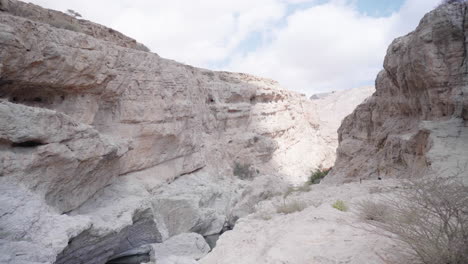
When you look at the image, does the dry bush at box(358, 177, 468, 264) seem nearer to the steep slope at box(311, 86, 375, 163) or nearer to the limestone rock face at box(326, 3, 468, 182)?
the limestone rock face at box(326, 3, 468, 182)

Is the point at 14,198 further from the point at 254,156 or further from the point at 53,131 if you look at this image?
the point at 254,156

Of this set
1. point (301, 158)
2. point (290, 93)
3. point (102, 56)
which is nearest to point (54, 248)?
point (102, 56)

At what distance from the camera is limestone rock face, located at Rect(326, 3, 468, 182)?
5.28 metres

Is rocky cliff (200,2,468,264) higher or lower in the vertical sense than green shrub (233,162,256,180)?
higher

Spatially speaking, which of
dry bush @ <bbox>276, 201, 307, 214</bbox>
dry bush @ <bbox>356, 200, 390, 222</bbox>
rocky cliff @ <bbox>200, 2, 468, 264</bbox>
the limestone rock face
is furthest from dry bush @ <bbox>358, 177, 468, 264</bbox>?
dry bush @ <bbox>276, 201, 307, 214</bbox>

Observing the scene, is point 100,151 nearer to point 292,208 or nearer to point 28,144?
point 28,144

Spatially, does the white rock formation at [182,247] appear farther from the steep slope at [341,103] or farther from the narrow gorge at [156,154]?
the steep slope at [341,103]

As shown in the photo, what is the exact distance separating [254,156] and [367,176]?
32.9ft

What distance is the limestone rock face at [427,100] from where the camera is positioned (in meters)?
5.28

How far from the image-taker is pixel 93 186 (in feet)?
23.7

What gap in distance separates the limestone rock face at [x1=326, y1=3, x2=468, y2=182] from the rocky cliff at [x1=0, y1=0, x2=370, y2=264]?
392cm

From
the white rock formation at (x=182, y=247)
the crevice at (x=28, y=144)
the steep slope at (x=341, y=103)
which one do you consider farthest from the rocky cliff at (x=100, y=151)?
the steep slope at (x=341, y=103)

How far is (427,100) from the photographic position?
6.46 meters

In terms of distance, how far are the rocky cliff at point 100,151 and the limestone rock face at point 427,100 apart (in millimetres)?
3918
